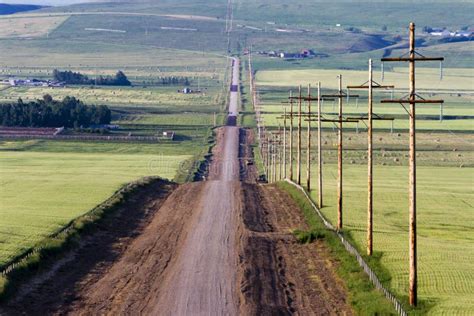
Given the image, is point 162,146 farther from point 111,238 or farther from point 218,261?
point 218,261

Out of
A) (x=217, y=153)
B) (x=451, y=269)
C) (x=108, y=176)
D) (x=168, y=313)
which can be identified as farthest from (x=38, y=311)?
(x=217, y=153)

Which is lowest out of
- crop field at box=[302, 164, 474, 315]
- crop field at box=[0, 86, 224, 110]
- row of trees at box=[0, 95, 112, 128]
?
crop field at box=[302, 164, 474, 315]

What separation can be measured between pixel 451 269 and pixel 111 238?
52.8 ft

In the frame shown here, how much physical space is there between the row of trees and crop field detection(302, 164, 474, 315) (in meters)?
46.6

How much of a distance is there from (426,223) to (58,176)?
3216 centimetres

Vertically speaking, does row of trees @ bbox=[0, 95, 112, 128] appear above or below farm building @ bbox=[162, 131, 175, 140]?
above

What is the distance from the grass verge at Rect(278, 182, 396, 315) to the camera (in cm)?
3005

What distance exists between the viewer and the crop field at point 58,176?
46.8 metres

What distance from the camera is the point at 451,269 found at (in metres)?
35.2

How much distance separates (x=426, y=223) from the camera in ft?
172

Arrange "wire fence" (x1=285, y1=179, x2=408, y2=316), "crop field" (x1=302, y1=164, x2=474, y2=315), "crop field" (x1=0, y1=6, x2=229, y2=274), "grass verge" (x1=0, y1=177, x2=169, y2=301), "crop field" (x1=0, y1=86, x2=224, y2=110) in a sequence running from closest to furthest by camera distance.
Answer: "wire fence" (x1=285, y1=179, x2=408, y2=316) < "crop field" (x1=302, y1=164, x2=474, y2=315) < "grass verge" (x1=0, y1=177, x2=169, y2=301) < "crop field" (x1=0, y1=6, x2=229, y2=274) < "crop field" (x1=0, y1=86, x2=224, y2=110)

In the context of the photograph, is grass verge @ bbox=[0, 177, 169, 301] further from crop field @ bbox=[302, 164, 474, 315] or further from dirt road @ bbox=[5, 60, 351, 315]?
crop field @ bbox=[302, 164, 474, 315]

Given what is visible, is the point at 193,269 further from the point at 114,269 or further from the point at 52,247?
the point at 52,247

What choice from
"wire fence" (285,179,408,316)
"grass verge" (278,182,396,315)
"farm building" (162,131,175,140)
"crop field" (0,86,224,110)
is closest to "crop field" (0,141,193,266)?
"farm building" (162,131,175,140)
